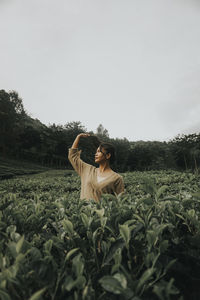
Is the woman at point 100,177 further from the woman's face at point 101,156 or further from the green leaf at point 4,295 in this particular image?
the green leaf at point 4,295

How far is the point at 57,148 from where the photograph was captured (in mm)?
44781

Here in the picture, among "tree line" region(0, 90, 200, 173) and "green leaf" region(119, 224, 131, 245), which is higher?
"tree line" region(0, 90, 200, 173)

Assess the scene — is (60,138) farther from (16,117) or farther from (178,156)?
(178,156)

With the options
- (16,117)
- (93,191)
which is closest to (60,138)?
(16,117)

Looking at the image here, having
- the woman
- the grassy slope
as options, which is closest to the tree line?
the grassy slope

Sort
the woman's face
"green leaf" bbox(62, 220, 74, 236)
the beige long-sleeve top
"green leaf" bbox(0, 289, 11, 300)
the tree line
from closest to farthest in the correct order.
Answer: "green leaf" bbox(0, 289, 11, 300) < "green leaf" bbox(62, 220, 74, 236) < the beige long-sleeve top < the woman's face < the tree line

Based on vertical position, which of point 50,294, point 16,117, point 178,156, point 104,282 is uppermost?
point 16,117

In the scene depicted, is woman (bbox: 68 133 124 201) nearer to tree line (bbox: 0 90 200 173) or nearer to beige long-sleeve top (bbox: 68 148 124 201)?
beige long-sleeve top (bbox: 68 148 124 201)

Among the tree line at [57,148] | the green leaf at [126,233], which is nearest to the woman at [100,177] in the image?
the green leaf at [126,233]

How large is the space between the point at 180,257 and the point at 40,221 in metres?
0.90

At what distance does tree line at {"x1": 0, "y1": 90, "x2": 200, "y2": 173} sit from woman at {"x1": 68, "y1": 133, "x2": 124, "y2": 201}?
3566 centimetres

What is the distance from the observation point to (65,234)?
115 centimetres

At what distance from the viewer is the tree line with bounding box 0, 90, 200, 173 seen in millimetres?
40375

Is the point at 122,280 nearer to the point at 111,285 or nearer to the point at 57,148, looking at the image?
the point at 111,285
